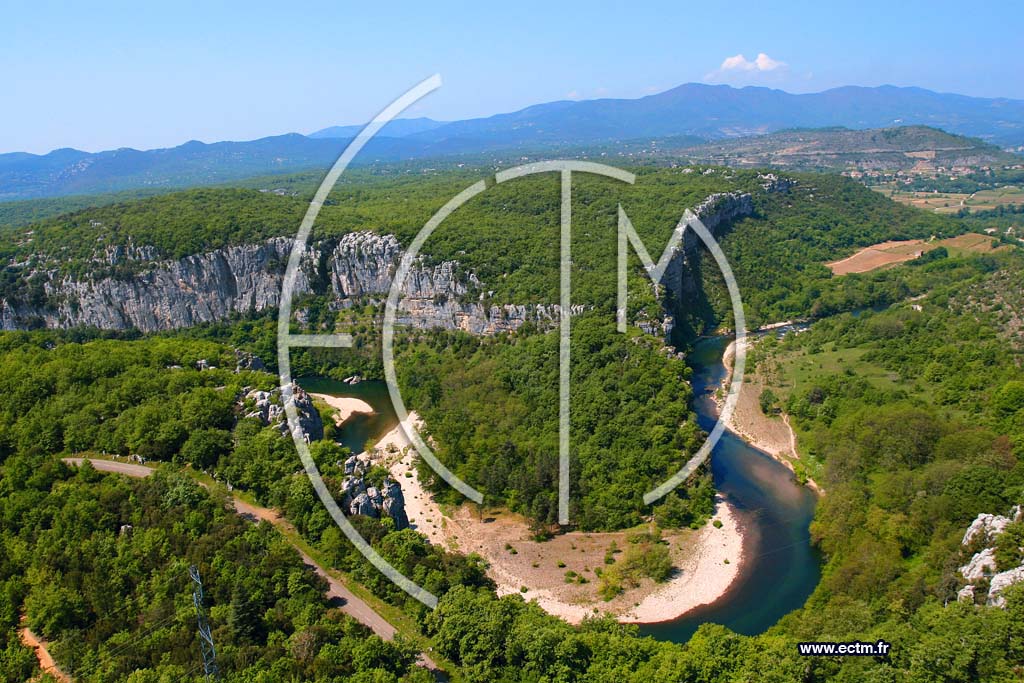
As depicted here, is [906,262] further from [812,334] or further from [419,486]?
[419,486]

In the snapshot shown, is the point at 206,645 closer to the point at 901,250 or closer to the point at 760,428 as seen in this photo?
the point at 760,428

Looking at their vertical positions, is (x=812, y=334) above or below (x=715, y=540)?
above

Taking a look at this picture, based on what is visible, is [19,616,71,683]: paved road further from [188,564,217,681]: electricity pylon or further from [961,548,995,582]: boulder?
[961,548,995,582]: boulder

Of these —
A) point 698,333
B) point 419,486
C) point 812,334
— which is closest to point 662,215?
point 698,333

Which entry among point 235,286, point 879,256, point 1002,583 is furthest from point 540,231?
point 1002,583

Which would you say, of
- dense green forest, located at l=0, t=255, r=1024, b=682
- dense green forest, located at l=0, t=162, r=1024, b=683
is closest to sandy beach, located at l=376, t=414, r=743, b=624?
dense green forest, located at l=0, t=162, r=1024, b=683

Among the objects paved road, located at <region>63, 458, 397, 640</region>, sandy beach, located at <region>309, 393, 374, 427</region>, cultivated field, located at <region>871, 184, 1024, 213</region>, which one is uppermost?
cultivated field, located at <region>871, 184, 1024, 213</region>

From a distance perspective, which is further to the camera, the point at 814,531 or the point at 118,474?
the point at 814,531
